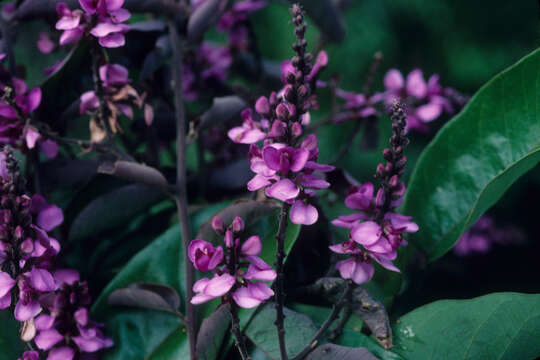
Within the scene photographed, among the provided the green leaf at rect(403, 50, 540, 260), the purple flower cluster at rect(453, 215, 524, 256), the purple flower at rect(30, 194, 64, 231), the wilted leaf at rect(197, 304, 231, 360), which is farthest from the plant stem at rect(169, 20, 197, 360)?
the purple flower cluster at rect(453, 215, 524, 256)

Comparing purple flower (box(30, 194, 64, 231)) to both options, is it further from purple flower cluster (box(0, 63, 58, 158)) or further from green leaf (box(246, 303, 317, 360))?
green leaf (box(246, 303, 317, 360))

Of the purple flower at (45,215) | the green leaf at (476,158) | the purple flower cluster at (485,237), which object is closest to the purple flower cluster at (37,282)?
the purple flower at (45,215)

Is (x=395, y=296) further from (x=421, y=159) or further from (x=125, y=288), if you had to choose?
(x=125, y=288)

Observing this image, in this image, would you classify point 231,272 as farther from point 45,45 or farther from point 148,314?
point 45,45

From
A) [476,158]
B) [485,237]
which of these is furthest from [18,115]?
[485,237]

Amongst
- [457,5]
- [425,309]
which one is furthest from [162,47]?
[457,5]

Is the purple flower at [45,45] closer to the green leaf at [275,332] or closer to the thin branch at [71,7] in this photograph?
the thin branch at [71,7]
